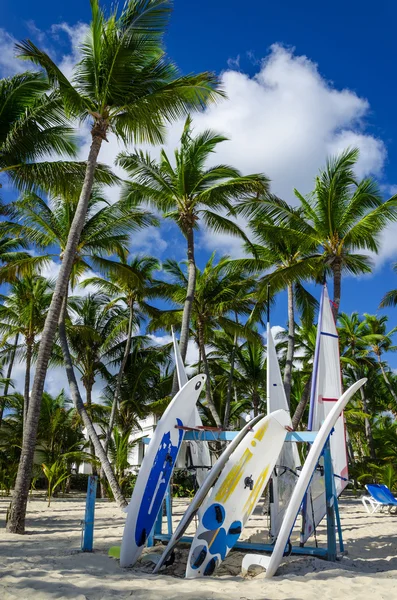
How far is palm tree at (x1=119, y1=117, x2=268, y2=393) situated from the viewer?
1399cm

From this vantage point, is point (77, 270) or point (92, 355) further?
point (92, 355)

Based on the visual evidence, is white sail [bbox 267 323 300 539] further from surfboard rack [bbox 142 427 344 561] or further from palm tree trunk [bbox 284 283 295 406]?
palm tree trunk [bbox 284 283 295 406]

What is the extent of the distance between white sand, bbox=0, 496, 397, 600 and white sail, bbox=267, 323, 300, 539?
87 cm

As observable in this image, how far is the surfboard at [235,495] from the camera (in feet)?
18.9

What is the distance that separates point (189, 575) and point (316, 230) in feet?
34.3

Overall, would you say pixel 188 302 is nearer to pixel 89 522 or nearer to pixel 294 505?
pixel 89 522

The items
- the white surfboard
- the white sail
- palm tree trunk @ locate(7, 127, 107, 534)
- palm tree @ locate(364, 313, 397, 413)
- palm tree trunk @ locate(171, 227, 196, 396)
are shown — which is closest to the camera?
the white surfboard

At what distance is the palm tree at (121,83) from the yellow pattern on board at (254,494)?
5309mm

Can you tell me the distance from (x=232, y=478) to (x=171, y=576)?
1313 mm

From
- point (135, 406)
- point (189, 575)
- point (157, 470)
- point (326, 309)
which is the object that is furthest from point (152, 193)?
point (135, 406)

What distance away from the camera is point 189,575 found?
18.1ft

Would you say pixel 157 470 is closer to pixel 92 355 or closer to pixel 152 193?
pixel 152 193

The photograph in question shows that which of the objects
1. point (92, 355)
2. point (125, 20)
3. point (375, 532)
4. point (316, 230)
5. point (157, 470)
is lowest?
point (375, 532)

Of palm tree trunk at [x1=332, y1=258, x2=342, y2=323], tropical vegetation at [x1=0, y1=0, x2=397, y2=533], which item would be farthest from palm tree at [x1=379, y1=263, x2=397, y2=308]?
palm tree trunk at [x1=332, y1=258, x2=342, y2=323]
